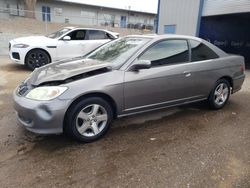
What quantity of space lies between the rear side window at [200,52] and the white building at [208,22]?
27.4 feet

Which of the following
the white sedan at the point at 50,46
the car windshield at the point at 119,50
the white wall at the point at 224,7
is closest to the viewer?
the car windshield at the point at 119,50

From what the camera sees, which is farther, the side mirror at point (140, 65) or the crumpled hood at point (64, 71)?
the side mirror at point (140, 65)

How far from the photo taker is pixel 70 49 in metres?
8.30

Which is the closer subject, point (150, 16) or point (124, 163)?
point (124, 163)

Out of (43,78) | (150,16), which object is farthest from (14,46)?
(150,16)

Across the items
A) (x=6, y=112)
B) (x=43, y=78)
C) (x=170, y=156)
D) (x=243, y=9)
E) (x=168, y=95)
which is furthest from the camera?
(x=243, y=9)

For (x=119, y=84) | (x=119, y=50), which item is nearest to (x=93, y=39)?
(x=119, y=50)

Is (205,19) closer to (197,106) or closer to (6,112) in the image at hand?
(197,106)

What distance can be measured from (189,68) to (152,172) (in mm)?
2058

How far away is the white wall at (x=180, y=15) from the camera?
13.3 meters

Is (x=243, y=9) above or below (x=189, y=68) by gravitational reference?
above

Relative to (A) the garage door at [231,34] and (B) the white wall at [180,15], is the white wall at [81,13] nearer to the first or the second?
(B) the white wall at [180,15]

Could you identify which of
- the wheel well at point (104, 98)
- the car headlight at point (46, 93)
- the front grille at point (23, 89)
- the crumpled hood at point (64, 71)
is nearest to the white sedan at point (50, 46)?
the crumpled hood at point (64, 71)

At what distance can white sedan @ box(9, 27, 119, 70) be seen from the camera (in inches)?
303
